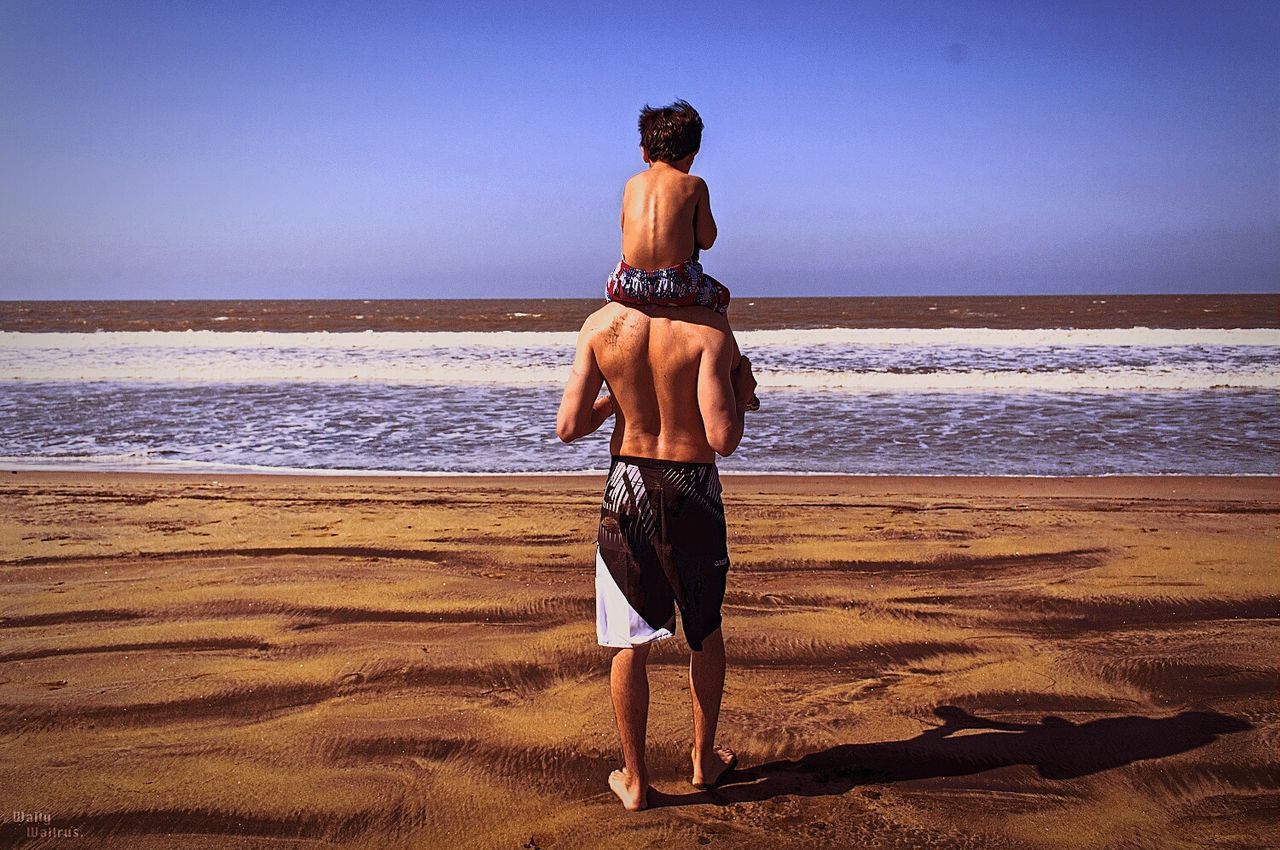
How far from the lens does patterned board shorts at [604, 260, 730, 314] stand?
9.07ft

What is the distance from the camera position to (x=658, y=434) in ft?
9.50

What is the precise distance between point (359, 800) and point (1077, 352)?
25.3 meters

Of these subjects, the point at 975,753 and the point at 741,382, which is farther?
the point at 975,753

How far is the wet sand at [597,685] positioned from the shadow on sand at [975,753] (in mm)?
14

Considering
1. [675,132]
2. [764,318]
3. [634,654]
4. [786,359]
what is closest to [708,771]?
[634,654]

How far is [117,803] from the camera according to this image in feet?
10.1

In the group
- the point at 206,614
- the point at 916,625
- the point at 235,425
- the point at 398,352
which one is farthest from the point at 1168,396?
the point at 398,352

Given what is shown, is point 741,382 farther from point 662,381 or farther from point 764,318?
point 764,318

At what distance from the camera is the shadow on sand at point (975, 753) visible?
10.5ft

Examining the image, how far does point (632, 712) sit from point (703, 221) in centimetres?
151

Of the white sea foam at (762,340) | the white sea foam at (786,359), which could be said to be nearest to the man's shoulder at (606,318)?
the white sea foam at (786,359)

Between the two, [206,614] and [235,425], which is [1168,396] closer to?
[235,425]

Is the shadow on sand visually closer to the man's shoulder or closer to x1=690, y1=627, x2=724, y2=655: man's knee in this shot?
x1=690, y1=627, x2=724, y2=655: man's knee

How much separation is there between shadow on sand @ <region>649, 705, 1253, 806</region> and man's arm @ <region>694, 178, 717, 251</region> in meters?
1.78
